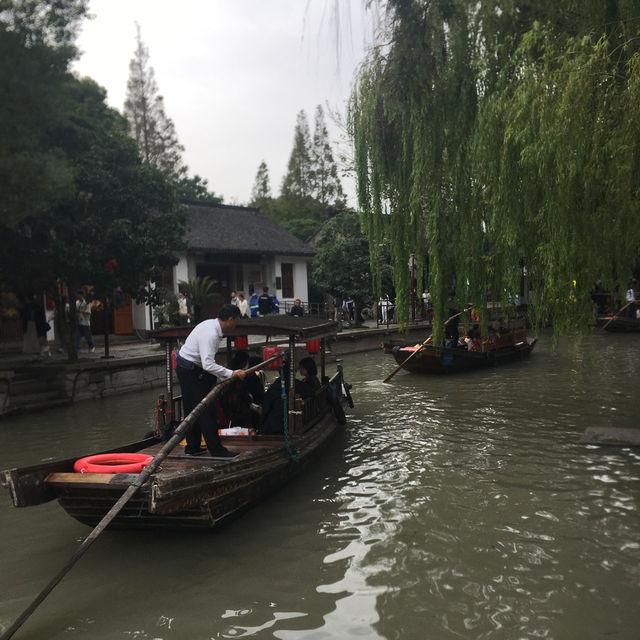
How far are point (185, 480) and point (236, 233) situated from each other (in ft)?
71.6

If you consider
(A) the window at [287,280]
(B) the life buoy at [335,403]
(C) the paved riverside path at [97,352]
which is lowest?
(B) the life buoy at [335,403]

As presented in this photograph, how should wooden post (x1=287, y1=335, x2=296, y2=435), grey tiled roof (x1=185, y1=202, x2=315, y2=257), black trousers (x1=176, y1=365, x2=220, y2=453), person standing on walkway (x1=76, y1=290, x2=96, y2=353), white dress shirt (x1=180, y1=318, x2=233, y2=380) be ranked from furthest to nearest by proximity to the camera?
grey tiled roof (x1=185, y1=202, x2=315, y2=257)
person standing on walkway (x1=76, y1=290, x2=96, y2=353)
wooden post (x1=287, y1=335, x2=296, y2=435)
black trousers (x1=176, y1=365, x2=220, y2=453)
white dress shirt (x1=180, y1=318, x2=233, y2=380)

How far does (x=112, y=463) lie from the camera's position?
6.00m

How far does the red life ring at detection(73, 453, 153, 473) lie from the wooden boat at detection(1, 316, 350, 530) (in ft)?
0.42

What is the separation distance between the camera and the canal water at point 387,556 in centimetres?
440

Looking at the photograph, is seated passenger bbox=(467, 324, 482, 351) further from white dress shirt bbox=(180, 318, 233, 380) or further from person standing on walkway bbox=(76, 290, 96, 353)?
white dress shirt bbox=(180, 318, 233, 380)

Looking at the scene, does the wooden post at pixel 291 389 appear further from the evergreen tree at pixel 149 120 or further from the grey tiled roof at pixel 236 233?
the evergreen tree at pixel 149 120

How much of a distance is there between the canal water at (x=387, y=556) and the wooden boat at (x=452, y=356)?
591 centimetres

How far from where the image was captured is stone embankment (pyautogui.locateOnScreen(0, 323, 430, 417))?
12555 millimetres

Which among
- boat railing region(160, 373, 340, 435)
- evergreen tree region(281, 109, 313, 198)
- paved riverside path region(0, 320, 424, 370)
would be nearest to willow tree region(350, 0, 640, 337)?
boat railing region(160, 373, 340, 435)

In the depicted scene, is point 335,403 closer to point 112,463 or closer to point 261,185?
point 112,463

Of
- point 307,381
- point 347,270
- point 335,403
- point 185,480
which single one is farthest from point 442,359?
point 185,480

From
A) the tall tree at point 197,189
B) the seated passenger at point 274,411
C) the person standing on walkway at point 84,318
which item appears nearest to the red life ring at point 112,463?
the seated passenger at point 274,411

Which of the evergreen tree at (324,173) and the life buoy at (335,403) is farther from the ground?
the evergreen tree at (324,173)
